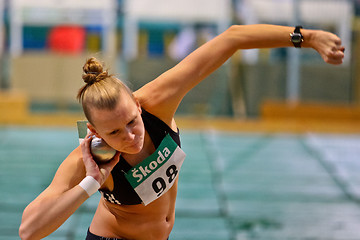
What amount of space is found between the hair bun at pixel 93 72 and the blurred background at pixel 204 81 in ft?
11.2

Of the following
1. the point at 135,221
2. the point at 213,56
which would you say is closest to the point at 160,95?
the point at 213,56

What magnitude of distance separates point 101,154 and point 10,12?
6363 mm

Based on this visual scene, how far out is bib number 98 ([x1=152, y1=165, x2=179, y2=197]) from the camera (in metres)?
1.64

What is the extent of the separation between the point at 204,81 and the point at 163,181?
18.7 ft

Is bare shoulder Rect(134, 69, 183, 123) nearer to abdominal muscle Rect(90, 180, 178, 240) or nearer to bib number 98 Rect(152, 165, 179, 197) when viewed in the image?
bib number 98 Rect(152, 165, 179, 197)

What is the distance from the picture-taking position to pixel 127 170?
1597mm

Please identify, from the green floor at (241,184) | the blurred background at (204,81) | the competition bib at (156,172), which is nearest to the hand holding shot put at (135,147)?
the competition bib at (156,172)

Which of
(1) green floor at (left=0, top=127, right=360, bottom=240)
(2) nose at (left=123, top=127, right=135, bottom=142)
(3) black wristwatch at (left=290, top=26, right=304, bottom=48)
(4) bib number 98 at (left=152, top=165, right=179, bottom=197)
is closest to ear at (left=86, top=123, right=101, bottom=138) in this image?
(2) nose at (left=123, top=127, right=135, bottom=142)

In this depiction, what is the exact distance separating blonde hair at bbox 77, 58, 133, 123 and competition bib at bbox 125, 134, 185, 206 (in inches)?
Result: 8.3

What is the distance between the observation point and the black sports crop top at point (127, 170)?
159 centimetres

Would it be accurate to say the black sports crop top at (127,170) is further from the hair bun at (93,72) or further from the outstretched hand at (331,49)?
the outstretched hand at (331,49)

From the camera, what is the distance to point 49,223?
4.57 feet

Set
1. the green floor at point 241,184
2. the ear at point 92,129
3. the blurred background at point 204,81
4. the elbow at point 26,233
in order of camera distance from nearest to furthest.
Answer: the elbow at point 26,233 → the ear at point 92,129 → the green floor at point 241,184 → the blurred background at point 204,81

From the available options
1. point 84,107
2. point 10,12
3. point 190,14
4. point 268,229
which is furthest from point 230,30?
point 10,12
